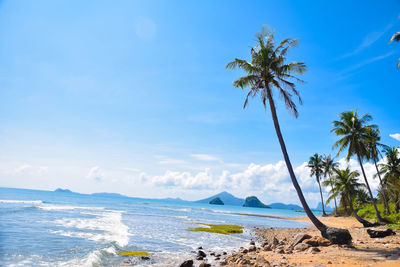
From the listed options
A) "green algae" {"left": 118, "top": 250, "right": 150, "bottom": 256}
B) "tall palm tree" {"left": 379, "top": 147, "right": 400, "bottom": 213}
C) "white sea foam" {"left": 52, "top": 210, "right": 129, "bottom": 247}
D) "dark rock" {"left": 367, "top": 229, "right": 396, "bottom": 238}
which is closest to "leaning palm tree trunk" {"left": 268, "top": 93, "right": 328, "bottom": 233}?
"dark rock" {"left": 367, "top": 229, "right": 396, "bottom": 238}

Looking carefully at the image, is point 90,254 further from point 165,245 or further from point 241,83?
point 241,83

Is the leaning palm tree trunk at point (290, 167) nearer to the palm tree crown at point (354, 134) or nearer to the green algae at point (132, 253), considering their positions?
the green algae at point (132, 253)

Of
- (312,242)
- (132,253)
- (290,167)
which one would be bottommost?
(132,253)

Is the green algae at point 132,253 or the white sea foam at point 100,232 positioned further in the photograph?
the white sea foam at point 100,232

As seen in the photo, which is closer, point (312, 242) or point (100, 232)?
point (312, 242)

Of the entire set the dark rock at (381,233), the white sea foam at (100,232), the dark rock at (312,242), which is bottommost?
the white sea foam at (100,232)

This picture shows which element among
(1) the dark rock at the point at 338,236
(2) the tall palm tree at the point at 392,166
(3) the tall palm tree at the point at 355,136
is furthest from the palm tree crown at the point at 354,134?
(1) the dark rock at the point at 338,236

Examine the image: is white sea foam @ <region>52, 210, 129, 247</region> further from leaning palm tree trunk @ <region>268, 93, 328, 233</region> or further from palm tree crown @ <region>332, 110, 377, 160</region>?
palm tree crown @ <region>332, 110, 377, 160</region>

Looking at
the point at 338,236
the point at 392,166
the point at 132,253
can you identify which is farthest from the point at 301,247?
the point at 392,166

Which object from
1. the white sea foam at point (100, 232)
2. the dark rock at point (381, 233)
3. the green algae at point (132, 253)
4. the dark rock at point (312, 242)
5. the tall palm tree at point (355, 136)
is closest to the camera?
the dark rock at point (312, 242)

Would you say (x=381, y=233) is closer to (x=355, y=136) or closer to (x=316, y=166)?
(x=355, y=136)

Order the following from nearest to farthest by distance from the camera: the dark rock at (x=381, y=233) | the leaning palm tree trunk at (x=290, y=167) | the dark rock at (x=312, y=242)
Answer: the dark rock at (x=312, y=242) < the leaning palm tree trunk at (x=290, y=167) < the dark rock at (x=381, y=233)

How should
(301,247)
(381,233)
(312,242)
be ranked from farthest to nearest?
(381,233), (312,242), (301,247)

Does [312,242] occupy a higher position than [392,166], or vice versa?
[392,166]
